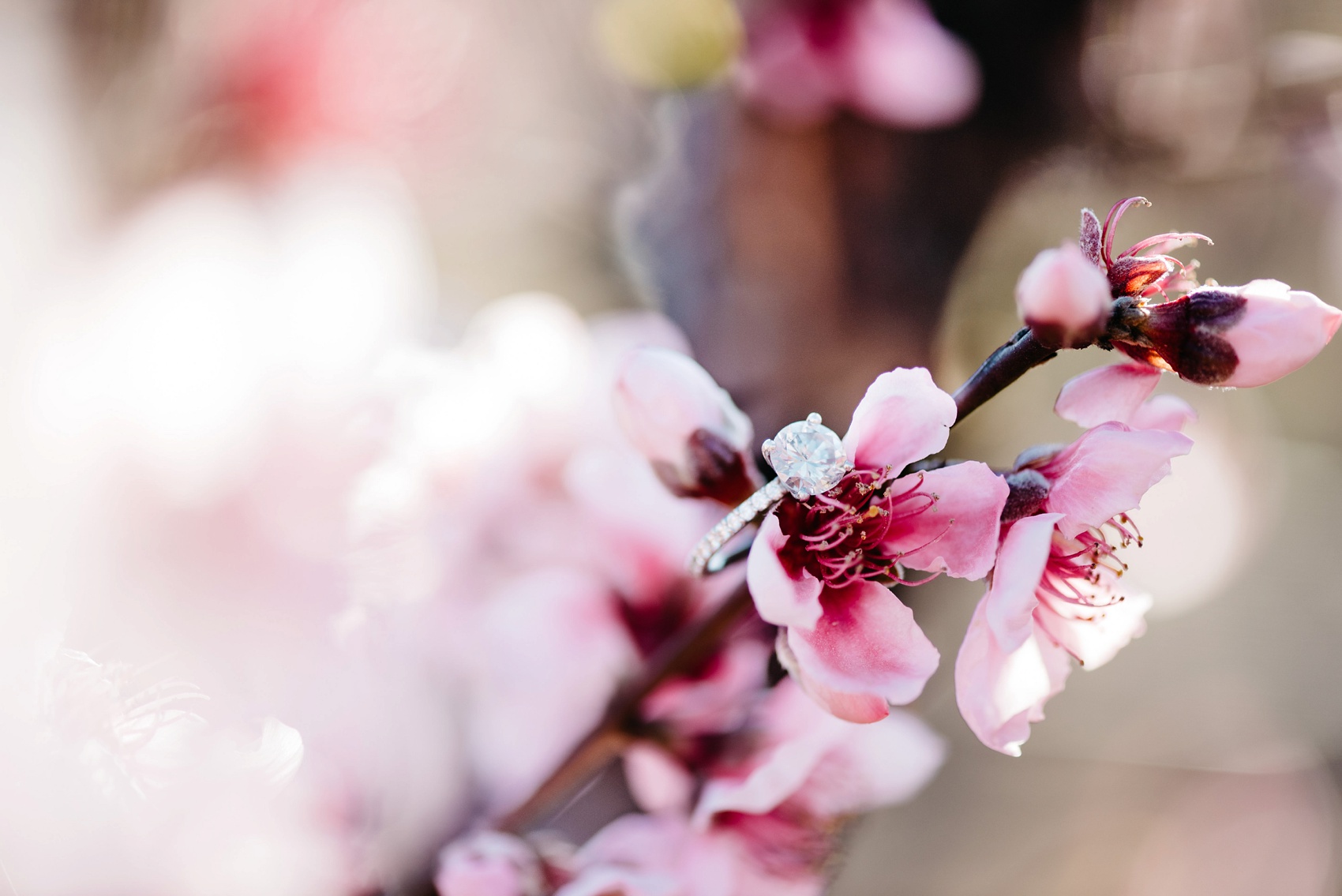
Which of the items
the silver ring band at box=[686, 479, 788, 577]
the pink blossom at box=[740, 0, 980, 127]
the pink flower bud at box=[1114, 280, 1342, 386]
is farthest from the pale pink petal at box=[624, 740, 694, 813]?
the pink blossom at box=[740, 0, 980, 127]

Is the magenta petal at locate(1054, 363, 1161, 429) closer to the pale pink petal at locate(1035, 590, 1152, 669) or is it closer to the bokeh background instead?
the pale pink petal at locate(1035, 590, 1152, 669)

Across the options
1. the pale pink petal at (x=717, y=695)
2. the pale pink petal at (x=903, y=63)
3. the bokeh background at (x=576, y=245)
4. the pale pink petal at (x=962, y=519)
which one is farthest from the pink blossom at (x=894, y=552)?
the pale pink petal at (x=903, y=63)

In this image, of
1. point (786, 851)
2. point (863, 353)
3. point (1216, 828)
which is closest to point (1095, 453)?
point (786, 851)

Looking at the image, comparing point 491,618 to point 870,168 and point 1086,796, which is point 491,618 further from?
point 1086,796

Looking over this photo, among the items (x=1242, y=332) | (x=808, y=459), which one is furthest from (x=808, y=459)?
(x=1242, y=332)

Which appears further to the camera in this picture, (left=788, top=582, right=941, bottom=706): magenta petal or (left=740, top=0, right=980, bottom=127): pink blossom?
(left=740, top=0, right=980, bottom=127): pink blossom

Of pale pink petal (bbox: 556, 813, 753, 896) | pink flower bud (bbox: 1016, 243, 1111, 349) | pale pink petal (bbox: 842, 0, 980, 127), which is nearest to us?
pink flower bud (bbox: 1016, 243, 1111, 349)
